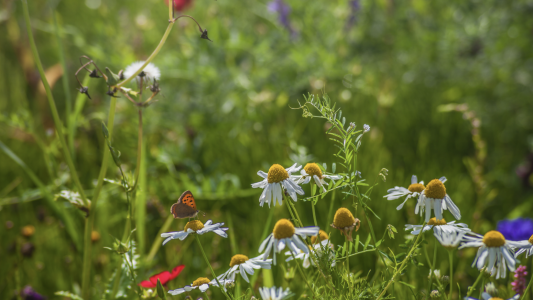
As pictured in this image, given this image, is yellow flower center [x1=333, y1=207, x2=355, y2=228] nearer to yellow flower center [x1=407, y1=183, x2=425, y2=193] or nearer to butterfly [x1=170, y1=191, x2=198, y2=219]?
yellow flower center [x1=407, y1=183, x2=425, y2=193]

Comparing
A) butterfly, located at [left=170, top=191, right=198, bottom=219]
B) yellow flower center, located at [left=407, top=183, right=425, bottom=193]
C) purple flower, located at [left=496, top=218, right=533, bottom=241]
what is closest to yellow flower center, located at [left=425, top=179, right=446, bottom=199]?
yellow flower center, located at [left=407, top=183, right=425, bottom=193]

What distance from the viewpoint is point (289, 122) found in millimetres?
2100

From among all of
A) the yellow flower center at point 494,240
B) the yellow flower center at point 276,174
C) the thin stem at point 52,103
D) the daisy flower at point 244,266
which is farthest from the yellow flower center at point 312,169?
the thin stem at point 52,103

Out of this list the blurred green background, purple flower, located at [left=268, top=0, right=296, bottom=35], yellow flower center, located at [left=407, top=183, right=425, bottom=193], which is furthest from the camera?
purple flower, located at [left=268, top=0, right=296, bottom=35]

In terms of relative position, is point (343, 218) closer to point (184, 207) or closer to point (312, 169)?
point (312, 169)

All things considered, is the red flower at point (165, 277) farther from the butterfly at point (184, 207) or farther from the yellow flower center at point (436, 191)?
the yellow flower center at point (436, 191)

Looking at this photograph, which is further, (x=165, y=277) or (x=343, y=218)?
(x=165, y=277)

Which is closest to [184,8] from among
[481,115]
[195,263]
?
[195,263]

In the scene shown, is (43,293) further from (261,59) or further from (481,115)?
(481,115)

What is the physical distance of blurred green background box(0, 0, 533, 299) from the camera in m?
1.31

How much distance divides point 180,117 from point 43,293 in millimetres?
1174

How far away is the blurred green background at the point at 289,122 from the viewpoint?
51.8 inches

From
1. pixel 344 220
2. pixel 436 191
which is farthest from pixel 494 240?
pixel 344 220

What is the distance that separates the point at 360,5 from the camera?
79.7 inches
